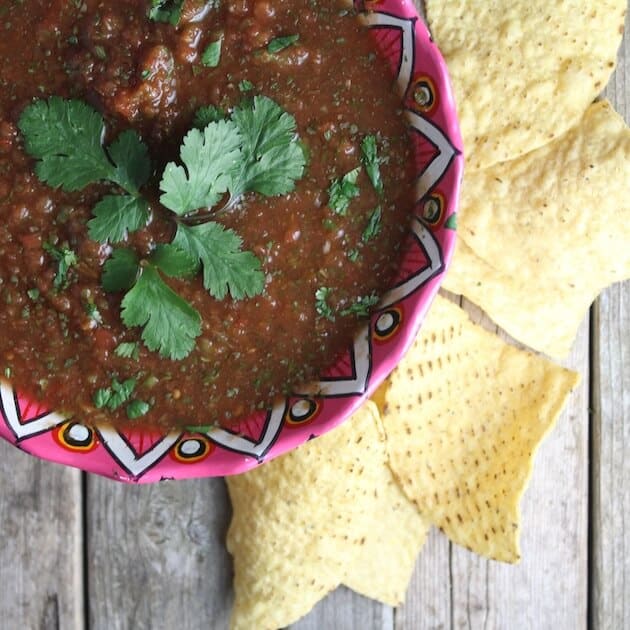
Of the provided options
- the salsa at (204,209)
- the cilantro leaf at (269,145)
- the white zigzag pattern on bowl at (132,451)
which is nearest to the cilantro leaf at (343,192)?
the salsa at (204,209)

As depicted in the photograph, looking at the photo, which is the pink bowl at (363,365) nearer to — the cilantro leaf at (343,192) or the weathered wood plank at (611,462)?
the cilantro leaf at (343,192)

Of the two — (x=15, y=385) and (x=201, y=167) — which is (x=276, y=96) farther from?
(x=15, y=385)

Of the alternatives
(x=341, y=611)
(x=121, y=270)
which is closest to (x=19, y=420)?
(x=121, y=270)

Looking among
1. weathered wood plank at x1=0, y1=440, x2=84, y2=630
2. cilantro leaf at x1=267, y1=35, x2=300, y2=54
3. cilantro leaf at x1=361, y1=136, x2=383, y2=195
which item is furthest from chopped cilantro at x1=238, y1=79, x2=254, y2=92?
weathered wood plank at x1=0, y1=440, x2=84, y2=630

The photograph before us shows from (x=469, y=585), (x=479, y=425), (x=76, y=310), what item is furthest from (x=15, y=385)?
(x=469, y=585)

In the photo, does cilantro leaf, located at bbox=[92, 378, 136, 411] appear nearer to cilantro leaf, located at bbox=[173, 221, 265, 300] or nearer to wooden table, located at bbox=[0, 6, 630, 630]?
cilantro leaf, located at bbox=[173, 221, 265, 300]

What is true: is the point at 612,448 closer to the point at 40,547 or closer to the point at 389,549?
the point at 389,549

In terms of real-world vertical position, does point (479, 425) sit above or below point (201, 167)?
below
